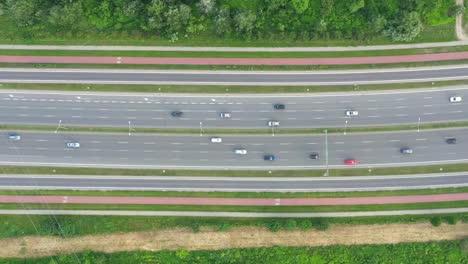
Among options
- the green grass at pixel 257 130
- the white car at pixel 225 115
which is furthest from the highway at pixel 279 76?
the green grass at pixel 257 130

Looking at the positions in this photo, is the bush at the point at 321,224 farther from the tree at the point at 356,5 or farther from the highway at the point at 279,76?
the tree at the point at 356,5

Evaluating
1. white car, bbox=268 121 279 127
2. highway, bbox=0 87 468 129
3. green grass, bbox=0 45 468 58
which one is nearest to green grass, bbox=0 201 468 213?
highway, bbox=0 87 468 129

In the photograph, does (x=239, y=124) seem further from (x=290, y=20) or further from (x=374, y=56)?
(x=374, y=56)

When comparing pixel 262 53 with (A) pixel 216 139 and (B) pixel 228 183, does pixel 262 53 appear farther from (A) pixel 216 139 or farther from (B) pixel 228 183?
(B) pixel 228 183

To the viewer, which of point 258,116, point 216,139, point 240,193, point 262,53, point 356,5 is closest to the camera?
point 356,5

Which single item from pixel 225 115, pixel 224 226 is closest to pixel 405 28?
pixel 225 115

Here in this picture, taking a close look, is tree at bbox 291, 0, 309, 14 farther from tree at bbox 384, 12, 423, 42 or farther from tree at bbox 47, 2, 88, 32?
tree at bbox 47, 2, 88, 32
